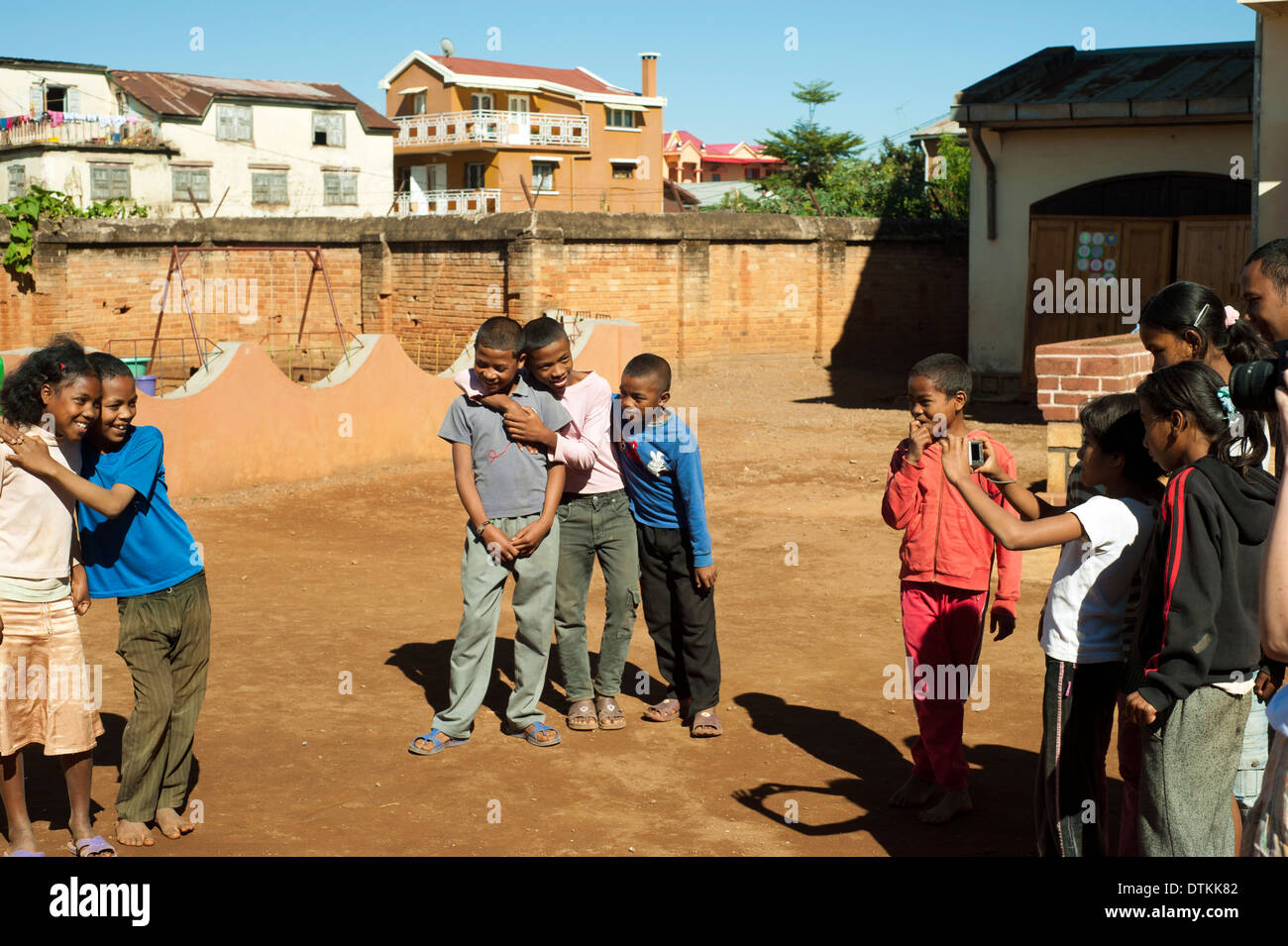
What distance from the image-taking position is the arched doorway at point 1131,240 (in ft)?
51.8

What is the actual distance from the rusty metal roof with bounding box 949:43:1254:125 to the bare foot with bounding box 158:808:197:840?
1515 centimetres

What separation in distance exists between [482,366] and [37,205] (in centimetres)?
1754

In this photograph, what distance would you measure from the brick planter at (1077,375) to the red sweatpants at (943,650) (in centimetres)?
427

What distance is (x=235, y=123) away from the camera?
42.0 m

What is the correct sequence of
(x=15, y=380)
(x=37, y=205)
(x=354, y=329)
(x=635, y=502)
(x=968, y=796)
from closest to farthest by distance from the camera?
(x=15, y=380) < (x=968, y=796) < (x=635, y=502) < (x=37, y=205) < (x=354, y=329)

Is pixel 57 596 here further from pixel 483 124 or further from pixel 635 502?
pixel 483 124

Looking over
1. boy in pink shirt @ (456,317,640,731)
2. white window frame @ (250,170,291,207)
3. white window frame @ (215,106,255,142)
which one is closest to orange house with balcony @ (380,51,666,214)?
white window frame @ (250,170,291,207)

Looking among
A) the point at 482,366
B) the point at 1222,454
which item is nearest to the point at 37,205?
the point at 482,366

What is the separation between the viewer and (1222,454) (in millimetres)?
3096

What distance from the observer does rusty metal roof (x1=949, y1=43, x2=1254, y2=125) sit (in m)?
15.7

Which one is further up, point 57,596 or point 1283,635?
point 1283,635

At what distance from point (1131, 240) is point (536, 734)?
13.8 meters

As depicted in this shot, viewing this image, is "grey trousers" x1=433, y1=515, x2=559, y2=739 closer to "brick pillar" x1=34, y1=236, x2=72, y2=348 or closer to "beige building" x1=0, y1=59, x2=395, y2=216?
"brick pillar" x1=34, y1=236, x2=72, y2=348
